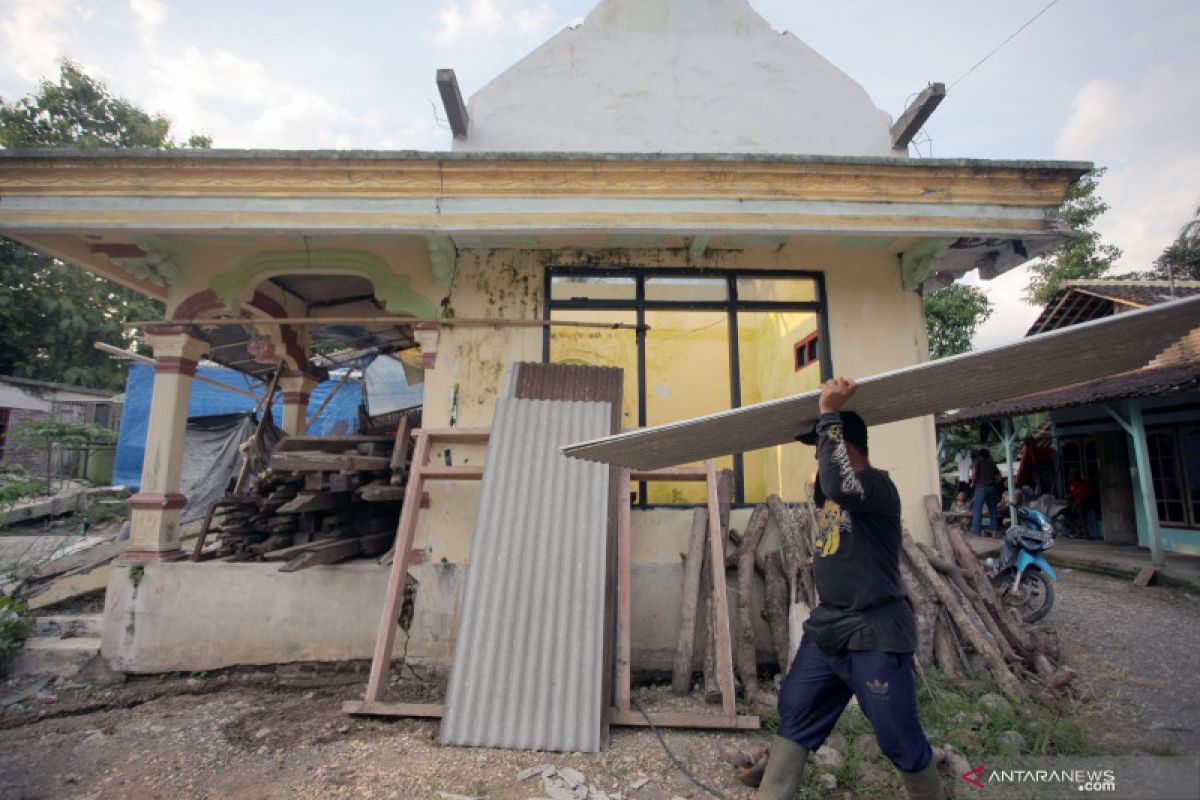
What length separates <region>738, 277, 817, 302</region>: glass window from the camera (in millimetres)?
5551

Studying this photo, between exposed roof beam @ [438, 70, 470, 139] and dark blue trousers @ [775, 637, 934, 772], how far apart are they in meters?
5.23

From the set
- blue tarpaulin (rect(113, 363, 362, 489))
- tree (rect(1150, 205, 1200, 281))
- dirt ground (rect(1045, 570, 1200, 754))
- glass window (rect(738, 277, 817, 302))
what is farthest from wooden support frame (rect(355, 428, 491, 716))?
tree (rect(1150, 205, 1200, 281))

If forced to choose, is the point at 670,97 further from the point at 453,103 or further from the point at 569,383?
the point at 569,383

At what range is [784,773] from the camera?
8.38 ft

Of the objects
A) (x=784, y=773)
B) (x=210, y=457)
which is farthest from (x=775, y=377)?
(x=210, y=457)

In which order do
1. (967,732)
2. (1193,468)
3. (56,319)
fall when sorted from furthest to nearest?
(56,319) → (1193,468) → (967,732)

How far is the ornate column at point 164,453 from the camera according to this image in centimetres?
527

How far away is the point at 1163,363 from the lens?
10.8m

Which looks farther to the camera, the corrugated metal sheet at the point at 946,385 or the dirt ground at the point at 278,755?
the dirt ground at the point at 278,755

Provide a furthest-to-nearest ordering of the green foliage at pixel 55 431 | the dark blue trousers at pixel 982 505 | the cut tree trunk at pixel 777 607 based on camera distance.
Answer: the dark blue trousers at pixel 982 505 < the green foliage at pixel 55 431 < the cut tree trunk at pixel 777 607

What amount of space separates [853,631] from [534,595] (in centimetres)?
219

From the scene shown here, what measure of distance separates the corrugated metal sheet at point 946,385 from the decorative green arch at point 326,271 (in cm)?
326

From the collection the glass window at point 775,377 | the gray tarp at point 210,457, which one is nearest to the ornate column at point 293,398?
the gray tarp at point 210,457

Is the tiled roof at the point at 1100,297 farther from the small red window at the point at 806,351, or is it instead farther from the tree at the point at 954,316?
the small red window at the point at 806,351
